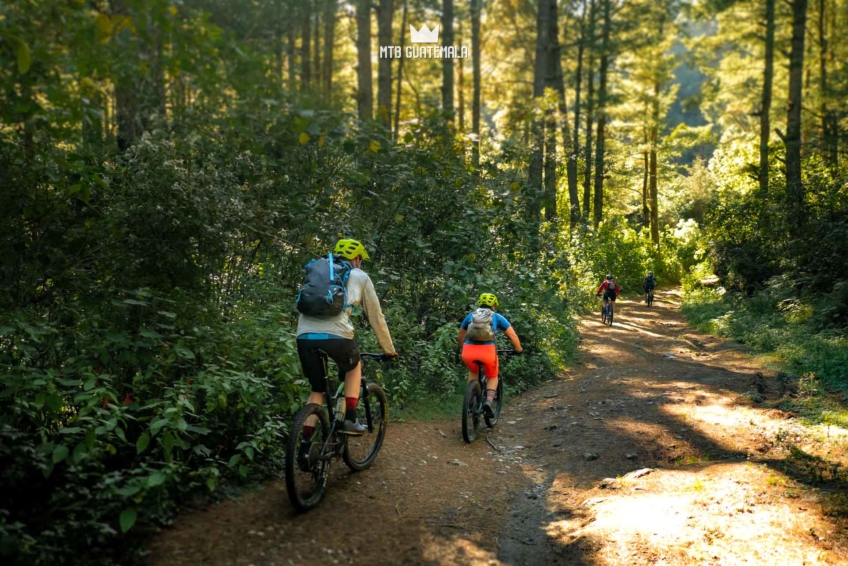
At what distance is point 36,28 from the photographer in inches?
179

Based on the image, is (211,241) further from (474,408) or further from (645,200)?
(645,200)

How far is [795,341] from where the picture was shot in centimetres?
1360

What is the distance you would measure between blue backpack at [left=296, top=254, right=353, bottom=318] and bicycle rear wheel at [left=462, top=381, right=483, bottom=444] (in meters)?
3.12

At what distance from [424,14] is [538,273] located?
1816 cm

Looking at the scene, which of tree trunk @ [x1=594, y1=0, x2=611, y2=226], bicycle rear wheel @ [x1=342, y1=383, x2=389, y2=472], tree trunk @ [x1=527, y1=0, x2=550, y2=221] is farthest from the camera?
tree trunk @ [x1=594, y1=0, x2=611, y2=226]

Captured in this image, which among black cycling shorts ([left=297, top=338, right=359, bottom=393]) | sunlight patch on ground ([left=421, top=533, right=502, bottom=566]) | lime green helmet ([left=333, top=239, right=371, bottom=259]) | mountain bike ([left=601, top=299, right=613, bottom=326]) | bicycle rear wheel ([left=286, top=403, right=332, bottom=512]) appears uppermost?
lime green helmet ([left=333, top=239, right=371, bottom=259])

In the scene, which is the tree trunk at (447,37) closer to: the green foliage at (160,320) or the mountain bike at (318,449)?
the green foliage at (160,320)

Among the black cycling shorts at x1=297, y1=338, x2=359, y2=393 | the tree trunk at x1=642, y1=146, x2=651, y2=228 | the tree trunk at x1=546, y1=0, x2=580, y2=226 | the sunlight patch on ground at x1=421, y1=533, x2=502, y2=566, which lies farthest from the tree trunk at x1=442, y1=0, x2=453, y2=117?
the tree trunk at x1=642, y1=146, x2=651, y2=228

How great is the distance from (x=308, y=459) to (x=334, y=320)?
1.16m

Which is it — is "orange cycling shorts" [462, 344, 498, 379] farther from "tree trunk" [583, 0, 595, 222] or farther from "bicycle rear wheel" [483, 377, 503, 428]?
"tree trunk" [583, 0, 595, 222]

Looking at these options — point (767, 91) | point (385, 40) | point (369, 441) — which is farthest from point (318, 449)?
point (767, 91)

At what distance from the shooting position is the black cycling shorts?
216 inches

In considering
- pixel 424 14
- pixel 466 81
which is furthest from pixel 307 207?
pixel 466 81

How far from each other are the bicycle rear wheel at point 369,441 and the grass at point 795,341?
5312mm
